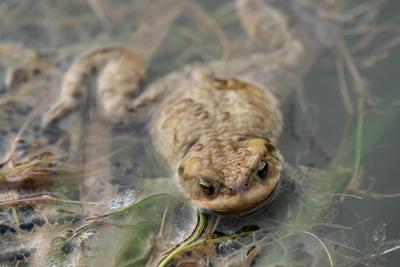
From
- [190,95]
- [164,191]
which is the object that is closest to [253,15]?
→ [190,95]

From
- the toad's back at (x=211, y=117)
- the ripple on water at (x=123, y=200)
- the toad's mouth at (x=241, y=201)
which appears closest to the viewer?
the toad's mouth at (x=241, y=201)

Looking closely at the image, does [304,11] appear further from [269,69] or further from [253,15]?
[269,69]

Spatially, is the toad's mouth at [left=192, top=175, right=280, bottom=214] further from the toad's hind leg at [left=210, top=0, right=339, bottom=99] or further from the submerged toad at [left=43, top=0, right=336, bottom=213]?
the toad's hind leg at [left=210, top=0, right=339, bottom=99]

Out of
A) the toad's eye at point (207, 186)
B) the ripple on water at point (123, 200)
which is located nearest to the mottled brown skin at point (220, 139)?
the toad's eye at point (207, 186)

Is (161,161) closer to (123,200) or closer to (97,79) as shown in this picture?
(123,200)

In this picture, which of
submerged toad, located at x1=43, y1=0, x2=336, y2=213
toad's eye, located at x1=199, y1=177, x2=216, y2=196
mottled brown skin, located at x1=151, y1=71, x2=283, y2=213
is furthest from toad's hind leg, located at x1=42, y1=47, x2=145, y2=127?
toad's eye, located at x1=199, y1=177, x2=216, y2=196

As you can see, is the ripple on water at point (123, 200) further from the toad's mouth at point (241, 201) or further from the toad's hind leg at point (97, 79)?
the toad's hind leg at point (97, 79)

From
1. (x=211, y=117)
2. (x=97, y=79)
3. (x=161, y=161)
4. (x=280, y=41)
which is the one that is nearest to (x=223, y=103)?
(x=211, y=117)
